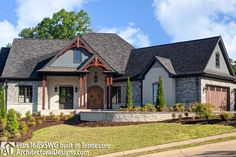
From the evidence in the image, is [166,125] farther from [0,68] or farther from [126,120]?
[0,68]

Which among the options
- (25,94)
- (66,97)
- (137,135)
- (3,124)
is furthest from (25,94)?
(137,135)

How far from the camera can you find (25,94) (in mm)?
34906

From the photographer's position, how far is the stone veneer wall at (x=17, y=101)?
34.4 metres

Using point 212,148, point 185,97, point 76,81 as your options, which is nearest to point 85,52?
point 76,81

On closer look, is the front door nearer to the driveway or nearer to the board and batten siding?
the board and batten siding

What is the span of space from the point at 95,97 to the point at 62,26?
20.5 m

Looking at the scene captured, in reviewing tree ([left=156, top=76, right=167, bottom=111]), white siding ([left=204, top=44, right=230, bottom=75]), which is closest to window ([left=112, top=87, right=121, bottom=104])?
tree ([left=156, top=76, right=167, bottom=111])

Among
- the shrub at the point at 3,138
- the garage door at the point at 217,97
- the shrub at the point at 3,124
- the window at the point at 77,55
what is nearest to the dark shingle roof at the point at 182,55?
the garage door at the point at 217,97

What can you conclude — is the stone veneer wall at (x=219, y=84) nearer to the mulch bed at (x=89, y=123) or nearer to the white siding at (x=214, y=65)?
the white siding at (x=214, y=65)

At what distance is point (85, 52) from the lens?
3444 cm

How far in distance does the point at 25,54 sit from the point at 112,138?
20165 millimetres

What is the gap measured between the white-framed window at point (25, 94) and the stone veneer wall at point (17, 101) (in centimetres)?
29

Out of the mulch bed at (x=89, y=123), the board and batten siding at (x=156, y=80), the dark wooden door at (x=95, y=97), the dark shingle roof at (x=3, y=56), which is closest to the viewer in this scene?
the mulch bed at (x=89, y=123)

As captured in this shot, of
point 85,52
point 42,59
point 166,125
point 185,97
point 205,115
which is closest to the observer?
point 166,125
